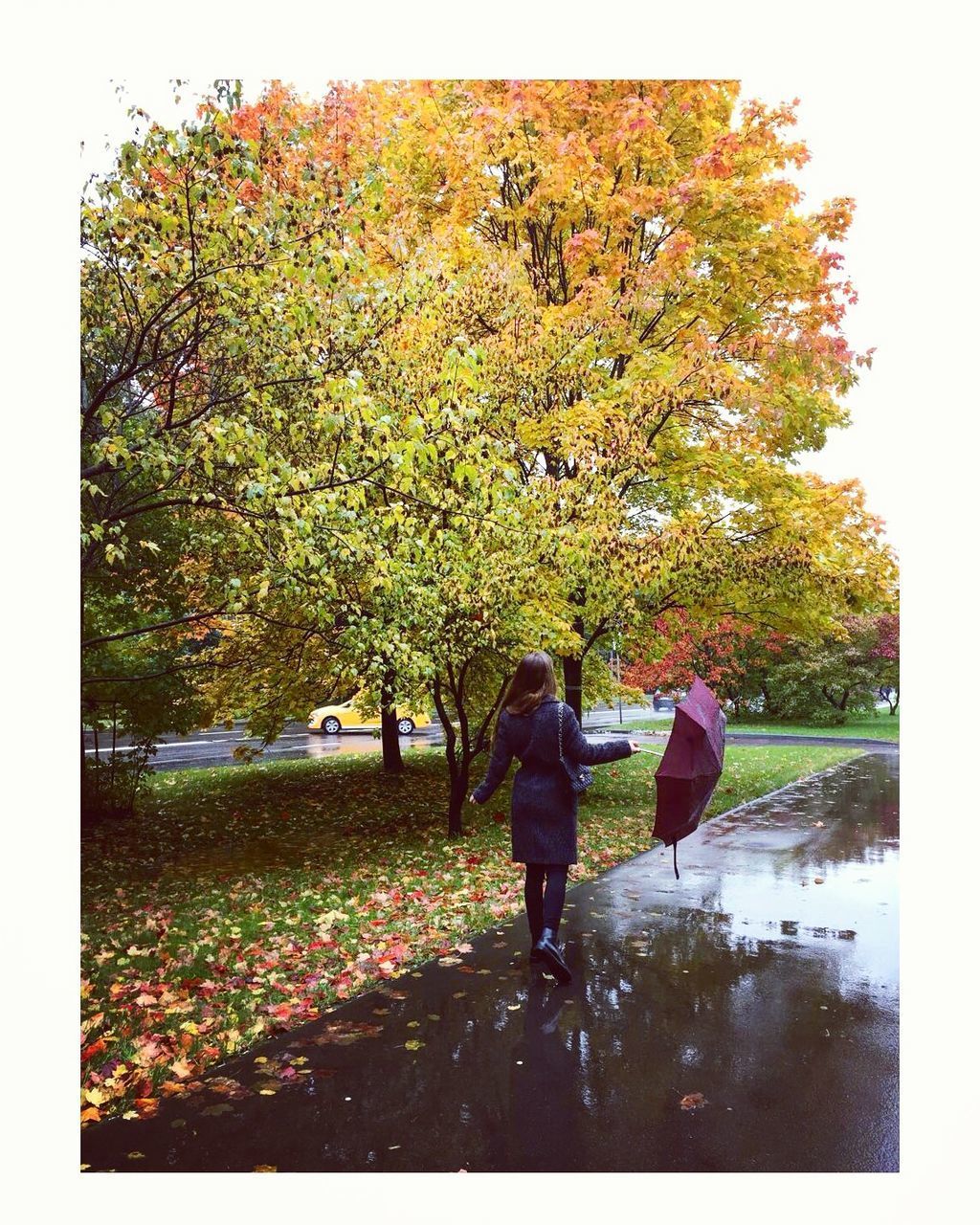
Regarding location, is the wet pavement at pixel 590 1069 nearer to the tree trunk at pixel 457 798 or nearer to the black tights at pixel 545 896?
the black tights at pixel 545 896

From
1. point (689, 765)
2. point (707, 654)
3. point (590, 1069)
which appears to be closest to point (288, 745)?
point (707, 654)

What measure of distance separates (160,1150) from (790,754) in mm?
11783

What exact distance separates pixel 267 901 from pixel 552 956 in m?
2.73

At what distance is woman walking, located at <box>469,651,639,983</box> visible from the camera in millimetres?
4609

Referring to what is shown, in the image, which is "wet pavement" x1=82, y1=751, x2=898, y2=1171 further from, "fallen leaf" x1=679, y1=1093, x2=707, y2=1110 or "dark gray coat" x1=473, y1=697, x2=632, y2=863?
"dark gray coat" x1=473, y1=697, x2=632, y2=863

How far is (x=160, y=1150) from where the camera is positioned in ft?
10.3

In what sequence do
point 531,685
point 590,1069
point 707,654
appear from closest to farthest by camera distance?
point 590,1069 → point 531,685 → point 707,654

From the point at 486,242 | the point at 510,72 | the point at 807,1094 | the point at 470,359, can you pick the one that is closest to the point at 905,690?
the point at 807,1094

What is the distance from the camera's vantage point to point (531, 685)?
468 centimetres

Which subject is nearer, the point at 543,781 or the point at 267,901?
the point at 543,781

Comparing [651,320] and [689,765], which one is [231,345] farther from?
[651,320]

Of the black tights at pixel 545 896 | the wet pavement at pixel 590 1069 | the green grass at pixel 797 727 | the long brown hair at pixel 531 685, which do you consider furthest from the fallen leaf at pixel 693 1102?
the green grass at pixel 797 727

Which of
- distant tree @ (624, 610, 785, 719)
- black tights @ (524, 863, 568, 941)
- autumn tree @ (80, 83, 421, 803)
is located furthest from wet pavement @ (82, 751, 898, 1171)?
distant tree @ (624, 610, 785, 719)

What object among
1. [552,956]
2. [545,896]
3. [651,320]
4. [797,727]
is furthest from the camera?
[797,727]
